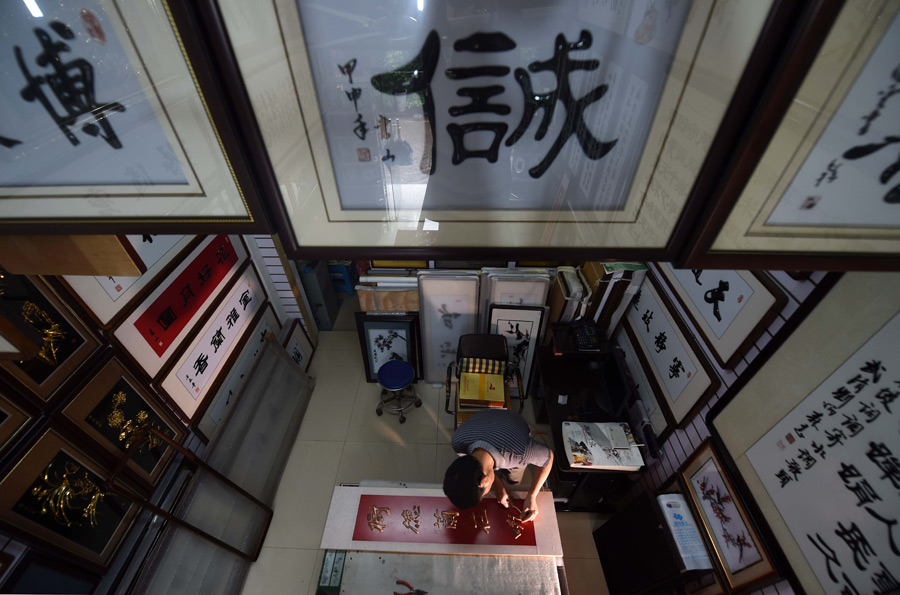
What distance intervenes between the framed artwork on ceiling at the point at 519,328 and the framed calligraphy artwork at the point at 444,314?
242 mm

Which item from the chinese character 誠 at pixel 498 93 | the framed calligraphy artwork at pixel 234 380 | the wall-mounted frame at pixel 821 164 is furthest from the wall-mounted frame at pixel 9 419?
the wall-mounted frame at pixel 821 164

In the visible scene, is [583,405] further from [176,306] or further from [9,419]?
[9,419]

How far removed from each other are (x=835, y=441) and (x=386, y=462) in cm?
318

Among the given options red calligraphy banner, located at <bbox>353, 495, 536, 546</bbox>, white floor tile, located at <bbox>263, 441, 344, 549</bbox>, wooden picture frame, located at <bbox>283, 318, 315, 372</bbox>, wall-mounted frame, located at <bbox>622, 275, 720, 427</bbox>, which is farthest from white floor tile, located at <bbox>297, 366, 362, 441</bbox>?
wall-mounted frame, located at <bbox>622, 275, 720, 427</bbox>

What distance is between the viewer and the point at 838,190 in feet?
2.45

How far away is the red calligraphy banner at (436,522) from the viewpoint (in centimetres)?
207

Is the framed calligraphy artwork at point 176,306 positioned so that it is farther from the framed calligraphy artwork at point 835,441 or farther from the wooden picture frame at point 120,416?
the framed calligraphy artwork at point 835,441

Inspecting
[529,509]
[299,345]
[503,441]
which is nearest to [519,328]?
[503,441]

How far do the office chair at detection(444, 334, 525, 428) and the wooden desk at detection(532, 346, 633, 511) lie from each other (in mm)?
337

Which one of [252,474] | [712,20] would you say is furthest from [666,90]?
[252,474]

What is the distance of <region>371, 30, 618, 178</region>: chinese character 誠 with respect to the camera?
69 centimetres

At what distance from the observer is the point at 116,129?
0.75 meters

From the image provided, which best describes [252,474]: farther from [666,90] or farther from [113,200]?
[666,90]

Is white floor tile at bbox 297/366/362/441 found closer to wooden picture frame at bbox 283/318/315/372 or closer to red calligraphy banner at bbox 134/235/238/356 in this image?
wooden picture frame at bbox 283/318/315/372
